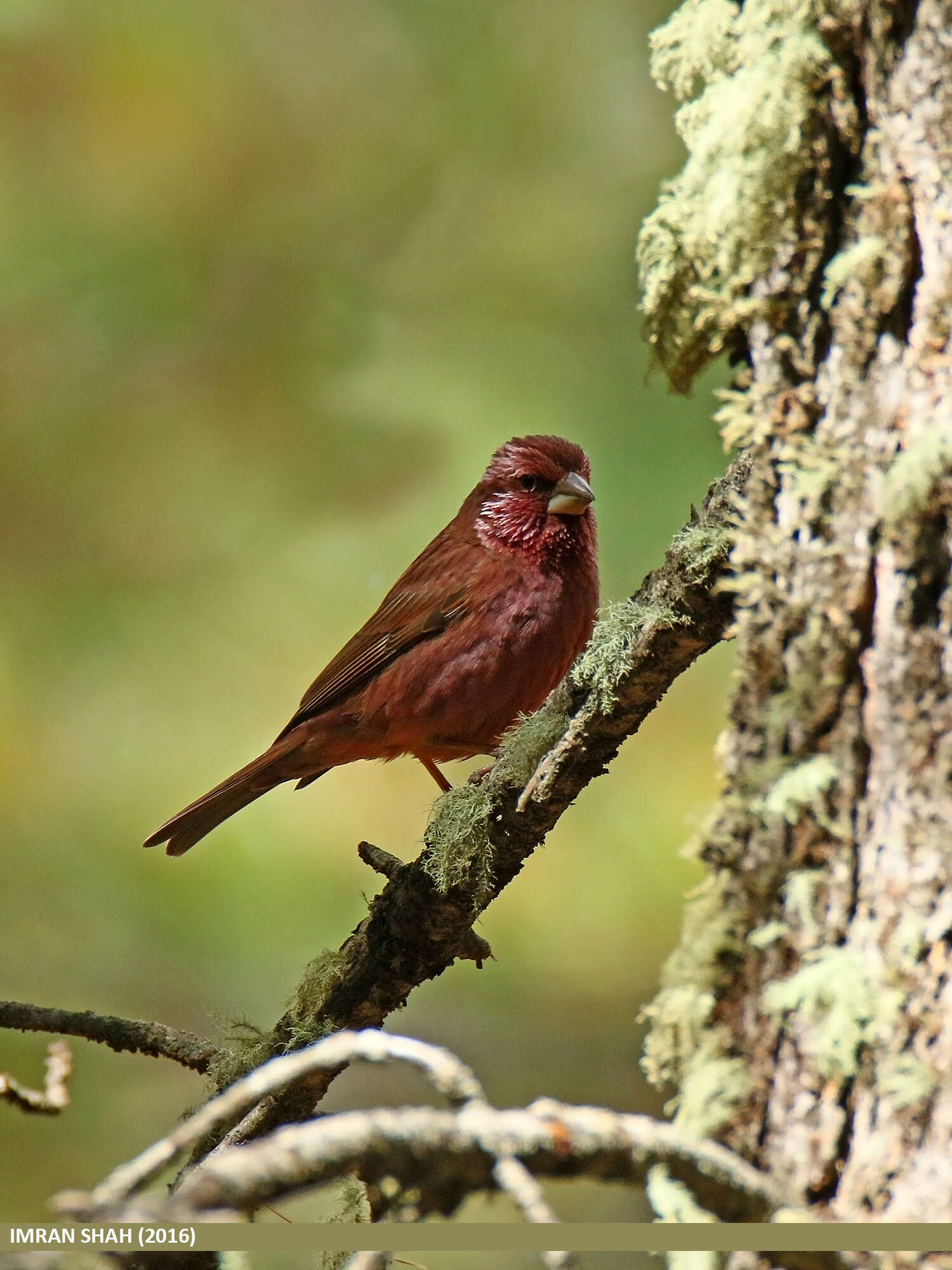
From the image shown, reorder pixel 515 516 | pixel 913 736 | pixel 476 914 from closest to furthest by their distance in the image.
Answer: pixel 913 736
pixel 476 914
pixel 515 516

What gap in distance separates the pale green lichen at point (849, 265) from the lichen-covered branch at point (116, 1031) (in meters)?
2.01

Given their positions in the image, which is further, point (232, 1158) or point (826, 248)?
point (826, 248)

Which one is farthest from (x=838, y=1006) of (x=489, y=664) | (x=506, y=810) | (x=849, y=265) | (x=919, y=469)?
(x=489, y=664)

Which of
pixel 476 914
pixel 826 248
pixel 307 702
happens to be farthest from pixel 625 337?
pixel 826 248

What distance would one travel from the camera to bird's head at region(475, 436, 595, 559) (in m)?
3.62

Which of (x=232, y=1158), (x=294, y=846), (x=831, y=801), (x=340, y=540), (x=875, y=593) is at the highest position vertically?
(x=340, y=540)

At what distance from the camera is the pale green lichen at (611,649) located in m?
1.77

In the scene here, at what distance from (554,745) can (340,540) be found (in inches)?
130

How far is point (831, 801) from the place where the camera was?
1256 mm

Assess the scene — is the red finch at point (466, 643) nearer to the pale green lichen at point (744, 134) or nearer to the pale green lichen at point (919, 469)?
the pale green lichen at point (744, 134)

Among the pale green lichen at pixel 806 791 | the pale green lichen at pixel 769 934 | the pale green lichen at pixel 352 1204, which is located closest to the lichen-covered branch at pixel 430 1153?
the pale green lichen at pixel 769 934

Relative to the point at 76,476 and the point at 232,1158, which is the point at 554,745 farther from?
the point at 76,476

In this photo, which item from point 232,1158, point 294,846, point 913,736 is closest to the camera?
point 232,1158

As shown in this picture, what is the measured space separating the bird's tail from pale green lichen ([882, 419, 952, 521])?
285cm
